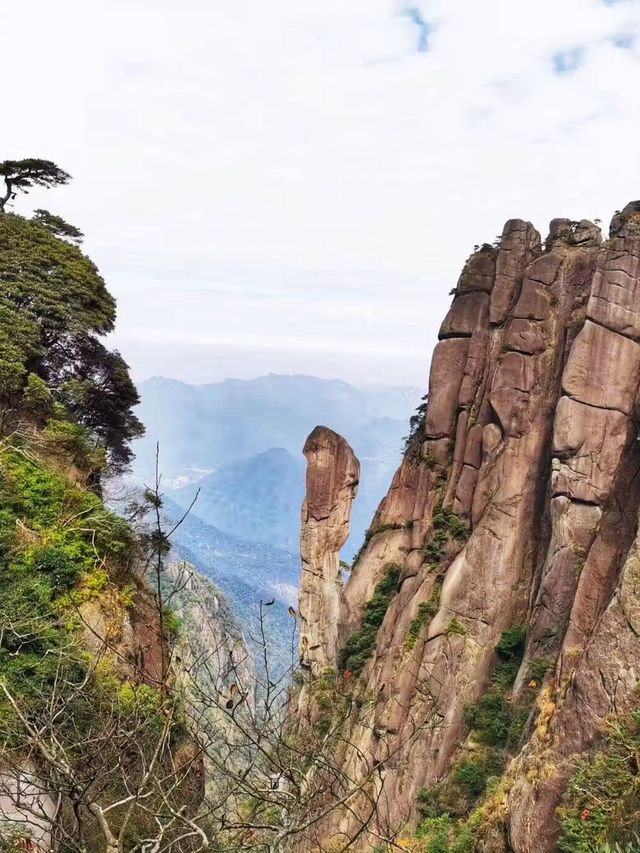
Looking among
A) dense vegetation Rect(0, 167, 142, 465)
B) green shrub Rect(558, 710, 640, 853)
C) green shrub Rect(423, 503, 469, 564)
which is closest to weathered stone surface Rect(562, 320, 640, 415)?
green shrub Rect(423, 503, 469, 564)

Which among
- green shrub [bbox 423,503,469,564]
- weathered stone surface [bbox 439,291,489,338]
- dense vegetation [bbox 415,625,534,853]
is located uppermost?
weathered stone surface [bbox 439,291,489,338]

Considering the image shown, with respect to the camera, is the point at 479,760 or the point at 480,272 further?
the point at 480,272

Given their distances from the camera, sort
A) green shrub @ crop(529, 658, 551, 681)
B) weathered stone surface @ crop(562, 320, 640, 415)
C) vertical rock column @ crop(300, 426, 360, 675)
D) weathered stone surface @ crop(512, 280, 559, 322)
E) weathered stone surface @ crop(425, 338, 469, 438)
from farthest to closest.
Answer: vertical rock column @ crop(300, 426, 360, 675) < weathered stone surface @ crop(425, 338, 469, 438) < weathered stone surface @ crop(512, 280, 559, 322) < weathered stone surface @ crop(562, 320, 640, 415) < green shrub @ crop(529, 658, 551, 681)

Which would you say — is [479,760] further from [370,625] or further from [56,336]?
[56,336]

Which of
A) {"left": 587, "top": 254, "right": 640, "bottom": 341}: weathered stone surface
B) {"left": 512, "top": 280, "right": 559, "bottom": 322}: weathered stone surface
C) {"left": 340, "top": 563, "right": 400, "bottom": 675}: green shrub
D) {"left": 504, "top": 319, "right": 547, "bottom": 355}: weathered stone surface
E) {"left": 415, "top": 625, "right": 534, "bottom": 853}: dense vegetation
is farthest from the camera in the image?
{"left": 340, "top": 563, "right": 400, "bottom": 675}: green shrub

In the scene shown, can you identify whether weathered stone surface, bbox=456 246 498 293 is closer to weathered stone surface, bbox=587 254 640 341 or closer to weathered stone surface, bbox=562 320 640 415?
weathered stone surface, bbox=587 254 640 341

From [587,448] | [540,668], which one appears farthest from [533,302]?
[540,668]
